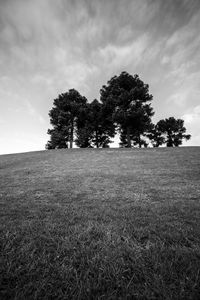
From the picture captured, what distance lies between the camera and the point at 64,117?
2680cm

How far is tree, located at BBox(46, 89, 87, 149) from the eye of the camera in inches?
1057

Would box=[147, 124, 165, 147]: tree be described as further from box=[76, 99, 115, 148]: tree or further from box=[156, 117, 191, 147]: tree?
box=[76, 99, 115, 148]: tree

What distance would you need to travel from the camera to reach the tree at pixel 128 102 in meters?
22.5

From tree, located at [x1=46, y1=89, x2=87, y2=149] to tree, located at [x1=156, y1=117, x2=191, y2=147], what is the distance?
95.1 ft

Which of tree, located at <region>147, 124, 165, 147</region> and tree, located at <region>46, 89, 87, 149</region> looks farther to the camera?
tree, located at <region>147, 124, 165, 147</region>

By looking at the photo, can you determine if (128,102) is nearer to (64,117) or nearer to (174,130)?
(64,117)

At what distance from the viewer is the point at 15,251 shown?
2166mm

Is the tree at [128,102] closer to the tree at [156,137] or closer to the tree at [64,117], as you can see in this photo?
the tree at [64,117]

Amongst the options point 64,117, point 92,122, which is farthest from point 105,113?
point 64,117

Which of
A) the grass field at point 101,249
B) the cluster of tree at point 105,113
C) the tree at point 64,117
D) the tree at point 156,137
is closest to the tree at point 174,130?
the tree at point 156,137

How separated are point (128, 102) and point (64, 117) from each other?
1306cm

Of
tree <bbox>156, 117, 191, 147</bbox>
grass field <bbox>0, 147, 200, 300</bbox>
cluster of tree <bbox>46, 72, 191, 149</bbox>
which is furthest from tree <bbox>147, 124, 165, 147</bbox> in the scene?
grass field <bbox>0, 147, 200, 300</bbox>

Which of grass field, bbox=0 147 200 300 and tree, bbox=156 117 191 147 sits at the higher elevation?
tree, bbox=156 117 191 147

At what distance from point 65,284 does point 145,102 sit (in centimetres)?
2646
